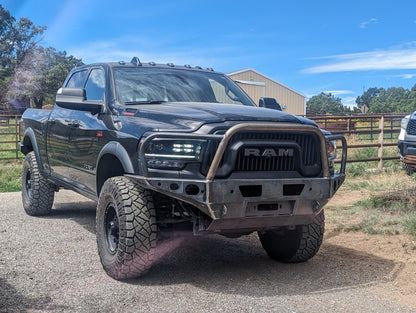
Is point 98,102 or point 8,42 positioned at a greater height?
point 8,42

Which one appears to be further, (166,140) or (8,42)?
(8,42)

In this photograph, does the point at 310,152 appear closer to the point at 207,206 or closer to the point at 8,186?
the point at 207,206

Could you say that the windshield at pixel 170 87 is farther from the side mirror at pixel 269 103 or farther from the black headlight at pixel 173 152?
the black headlight at pixel 173 152

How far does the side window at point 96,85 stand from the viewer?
19.1 feet

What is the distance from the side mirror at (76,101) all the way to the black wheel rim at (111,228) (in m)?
1.11

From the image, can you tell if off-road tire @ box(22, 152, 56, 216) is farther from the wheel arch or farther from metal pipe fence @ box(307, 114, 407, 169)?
metal pipe fence @ box(307, 114, 407, 169)

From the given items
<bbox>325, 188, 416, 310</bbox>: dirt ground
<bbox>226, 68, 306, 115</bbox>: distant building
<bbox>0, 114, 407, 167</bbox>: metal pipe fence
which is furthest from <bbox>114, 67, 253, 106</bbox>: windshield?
<bbox>226, 68, 306, 115</bbox>: distant building

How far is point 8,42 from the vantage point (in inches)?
2073

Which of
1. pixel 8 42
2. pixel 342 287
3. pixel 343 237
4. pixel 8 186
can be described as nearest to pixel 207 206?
pixel 342 287

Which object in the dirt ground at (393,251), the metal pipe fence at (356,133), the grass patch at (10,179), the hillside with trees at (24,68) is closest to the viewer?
the dirt ground at (393,251)

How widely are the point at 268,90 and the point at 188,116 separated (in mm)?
38899

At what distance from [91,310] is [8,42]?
53605mm

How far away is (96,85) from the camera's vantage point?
19.8 ft

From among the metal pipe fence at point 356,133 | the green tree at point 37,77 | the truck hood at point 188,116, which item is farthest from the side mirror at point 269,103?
the green tree at point 37,77
